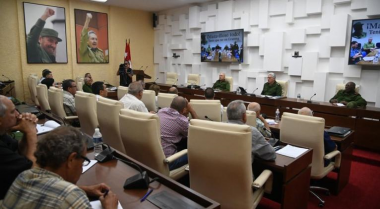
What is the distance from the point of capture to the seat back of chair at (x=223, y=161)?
172cm

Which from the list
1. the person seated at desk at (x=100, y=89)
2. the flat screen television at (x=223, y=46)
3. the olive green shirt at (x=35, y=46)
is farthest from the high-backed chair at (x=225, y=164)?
the olive green shirt at (x=35, y=46)

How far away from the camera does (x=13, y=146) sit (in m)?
1.88

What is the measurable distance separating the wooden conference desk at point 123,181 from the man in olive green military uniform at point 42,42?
733cm

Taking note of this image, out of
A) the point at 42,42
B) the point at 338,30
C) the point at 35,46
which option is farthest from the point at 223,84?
the point at 35,46

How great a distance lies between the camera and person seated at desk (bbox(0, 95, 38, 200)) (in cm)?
136

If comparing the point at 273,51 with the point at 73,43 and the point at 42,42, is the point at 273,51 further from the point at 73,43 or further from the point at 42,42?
the point at 42,42

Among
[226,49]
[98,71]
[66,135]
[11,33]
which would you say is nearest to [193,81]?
[226,49]

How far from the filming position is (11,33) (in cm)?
726

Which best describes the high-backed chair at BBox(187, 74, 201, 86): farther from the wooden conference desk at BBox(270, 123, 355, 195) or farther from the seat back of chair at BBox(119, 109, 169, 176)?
the seat back of chair at BBox(119, 109, 169, 176)

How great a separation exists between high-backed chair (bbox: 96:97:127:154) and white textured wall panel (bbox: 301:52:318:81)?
485cm

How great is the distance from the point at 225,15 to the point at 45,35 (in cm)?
539

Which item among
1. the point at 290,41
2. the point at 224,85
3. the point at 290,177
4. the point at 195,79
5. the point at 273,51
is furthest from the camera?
the point at 195,79

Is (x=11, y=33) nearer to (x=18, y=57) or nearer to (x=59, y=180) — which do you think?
(x=18, y=57)

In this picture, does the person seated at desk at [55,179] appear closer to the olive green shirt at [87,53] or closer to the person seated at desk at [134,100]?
the person seated at desk at [134,100]
